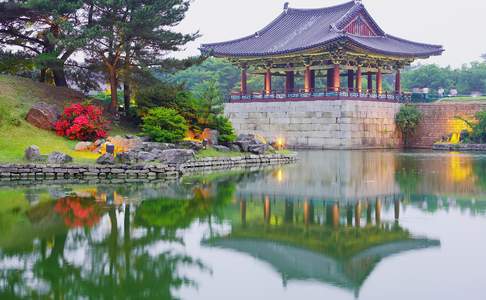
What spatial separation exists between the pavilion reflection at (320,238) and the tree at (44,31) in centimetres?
1636

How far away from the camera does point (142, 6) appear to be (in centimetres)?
3000

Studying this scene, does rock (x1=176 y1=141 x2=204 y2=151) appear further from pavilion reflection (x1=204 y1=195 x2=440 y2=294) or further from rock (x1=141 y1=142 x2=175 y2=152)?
pavilion reflection (x1=204 y1=195 x2=440 y2=294)

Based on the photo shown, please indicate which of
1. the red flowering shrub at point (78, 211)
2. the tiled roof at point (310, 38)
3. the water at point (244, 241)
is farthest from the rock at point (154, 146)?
the tiled roof at point (310, 38)

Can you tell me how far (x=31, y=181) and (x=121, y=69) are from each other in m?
11.3

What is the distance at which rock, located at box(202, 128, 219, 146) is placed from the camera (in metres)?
29.9

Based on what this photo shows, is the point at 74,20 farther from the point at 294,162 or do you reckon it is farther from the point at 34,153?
the point at 294,162

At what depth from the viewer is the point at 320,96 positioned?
4428cm

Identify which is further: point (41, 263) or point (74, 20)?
point (74, 20)

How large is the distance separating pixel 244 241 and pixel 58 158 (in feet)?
41.8

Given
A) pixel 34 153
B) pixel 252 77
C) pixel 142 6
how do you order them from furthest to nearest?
pixel 252 77 < pixel 142 6 < pixel 34 153

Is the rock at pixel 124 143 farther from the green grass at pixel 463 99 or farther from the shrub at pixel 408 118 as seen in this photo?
the green grass at pixel 463 99

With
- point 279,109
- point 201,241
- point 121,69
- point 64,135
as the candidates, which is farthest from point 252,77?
point 201,241

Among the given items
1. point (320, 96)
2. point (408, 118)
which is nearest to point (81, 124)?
point (320, 96)

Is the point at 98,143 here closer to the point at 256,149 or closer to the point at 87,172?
the point at 87,172
